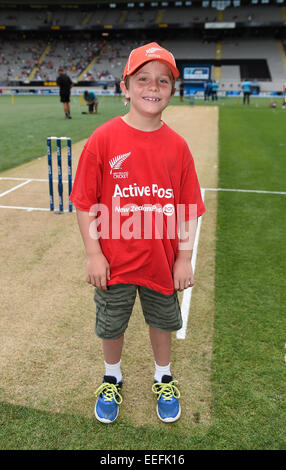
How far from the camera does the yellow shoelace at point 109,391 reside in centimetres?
254

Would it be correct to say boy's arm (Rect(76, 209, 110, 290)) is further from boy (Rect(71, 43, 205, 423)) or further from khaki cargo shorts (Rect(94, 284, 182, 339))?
khaki cargo shorts (Rect(94, 284, 182, 339))

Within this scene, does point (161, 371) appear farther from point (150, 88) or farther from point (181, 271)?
point (150, 88)

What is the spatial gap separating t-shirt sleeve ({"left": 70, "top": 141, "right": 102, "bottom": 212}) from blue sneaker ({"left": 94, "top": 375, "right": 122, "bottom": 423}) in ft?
4.34

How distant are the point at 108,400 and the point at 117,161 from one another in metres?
1.64

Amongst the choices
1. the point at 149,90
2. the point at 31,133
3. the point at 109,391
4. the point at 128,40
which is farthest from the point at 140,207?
the point at 128,40

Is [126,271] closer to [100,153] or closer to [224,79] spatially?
[100,153]

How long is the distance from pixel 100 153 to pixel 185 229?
0.74 meters

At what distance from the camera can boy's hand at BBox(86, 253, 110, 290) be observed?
7.38 feet

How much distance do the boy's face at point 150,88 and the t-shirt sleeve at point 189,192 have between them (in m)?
0.35

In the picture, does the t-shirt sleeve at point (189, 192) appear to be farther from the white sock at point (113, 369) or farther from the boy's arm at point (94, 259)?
the white sock at point (113, 369)

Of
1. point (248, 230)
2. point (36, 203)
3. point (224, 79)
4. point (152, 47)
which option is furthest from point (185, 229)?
point (224, 79)

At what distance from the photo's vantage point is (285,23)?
2066 inches

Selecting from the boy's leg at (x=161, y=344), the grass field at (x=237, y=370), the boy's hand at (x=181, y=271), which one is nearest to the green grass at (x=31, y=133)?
the grass field at (x=237, y=370)
